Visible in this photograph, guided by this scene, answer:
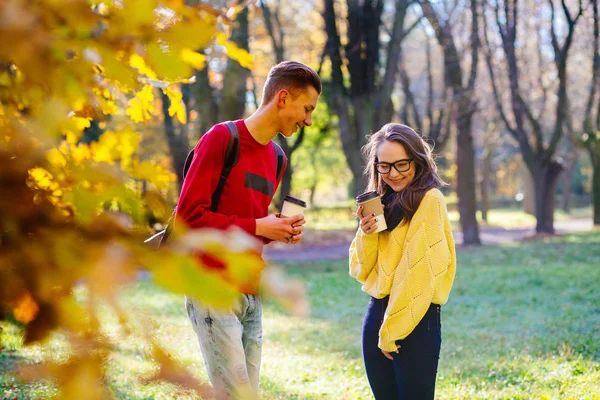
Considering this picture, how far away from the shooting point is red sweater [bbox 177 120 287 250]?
2.53 metres

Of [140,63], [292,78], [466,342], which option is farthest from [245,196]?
[466,342]

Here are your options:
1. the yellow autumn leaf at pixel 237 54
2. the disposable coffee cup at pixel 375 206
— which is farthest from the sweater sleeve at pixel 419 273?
the yellow autumn leaf at pixel 237 54

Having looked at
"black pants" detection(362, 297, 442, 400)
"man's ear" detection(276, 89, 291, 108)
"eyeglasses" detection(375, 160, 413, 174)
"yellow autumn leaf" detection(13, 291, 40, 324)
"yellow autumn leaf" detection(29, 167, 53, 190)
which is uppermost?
"man's ear" detection(276, 89, 291, 108)

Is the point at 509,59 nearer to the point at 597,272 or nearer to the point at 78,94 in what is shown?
the point at 597,272

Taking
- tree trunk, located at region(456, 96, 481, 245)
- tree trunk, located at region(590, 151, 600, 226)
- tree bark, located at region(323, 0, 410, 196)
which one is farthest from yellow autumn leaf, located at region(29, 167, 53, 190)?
tree trunk, located at region(590, 151, 600, 226)

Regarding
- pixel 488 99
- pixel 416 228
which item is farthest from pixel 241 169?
pixel 488 99

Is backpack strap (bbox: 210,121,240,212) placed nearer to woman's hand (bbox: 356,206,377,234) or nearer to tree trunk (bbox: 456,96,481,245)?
woman's hand (bbox: 356,206,377,234)

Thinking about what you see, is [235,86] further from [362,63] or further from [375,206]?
[375,206]

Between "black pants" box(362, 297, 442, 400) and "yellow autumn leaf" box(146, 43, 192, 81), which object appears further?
"black pants" box(362, 297, 442, 400)

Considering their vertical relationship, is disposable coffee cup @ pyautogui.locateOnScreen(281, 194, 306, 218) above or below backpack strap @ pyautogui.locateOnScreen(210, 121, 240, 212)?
below

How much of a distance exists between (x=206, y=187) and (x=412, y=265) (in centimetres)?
100

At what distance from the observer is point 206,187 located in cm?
260

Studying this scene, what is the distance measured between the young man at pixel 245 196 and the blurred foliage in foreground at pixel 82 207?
1.48 meters

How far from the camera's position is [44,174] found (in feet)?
3.30
